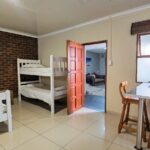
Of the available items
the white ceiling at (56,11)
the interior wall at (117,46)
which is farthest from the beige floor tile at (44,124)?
the white ceiling at (56,11)

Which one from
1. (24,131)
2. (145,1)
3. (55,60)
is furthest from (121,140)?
(145,1)

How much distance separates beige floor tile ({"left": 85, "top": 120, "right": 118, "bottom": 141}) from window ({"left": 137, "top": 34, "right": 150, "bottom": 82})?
3.87 feet

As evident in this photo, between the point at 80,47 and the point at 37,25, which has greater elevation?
the point at 37,25

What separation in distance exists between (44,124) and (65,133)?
59 cm

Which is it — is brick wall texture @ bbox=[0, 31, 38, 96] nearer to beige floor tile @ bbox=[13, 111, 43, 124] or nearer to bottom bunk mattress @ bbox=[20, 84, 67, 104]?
bottom bunk mattress @ bbox=[20, 84, 67, 104]

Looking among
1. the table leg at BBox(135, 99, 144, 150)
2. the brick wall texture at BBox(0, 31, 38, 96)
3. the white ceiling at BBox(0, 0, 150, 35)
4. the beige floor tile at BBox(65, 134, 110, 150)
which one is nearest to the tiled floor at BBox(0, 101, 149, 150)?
the beige floor tile at BBox(65, 134, 110, 150)

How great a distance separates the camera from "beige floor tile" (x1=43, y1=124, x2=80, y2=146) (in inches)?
86.1

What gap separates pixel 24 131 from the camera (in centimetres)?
248

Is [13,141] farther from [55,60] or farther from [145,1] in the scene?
[145,1]

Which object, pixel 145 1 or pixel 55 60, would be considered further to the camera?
pixel 55 60

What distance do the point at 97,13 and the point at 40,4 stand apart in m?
1.26

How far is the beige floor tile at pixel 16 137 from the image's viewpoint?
208cm

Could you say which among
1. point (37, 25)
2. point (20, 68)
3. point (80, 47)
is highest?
point (37, 25)

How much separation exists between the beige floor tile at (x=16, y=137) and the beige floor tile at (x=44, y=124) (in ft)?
0.46
